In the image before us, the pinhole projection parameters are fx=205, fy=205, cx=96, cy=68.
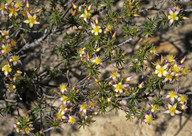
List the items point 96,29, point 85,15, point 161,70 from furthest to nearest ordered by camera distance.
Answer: point 85,15 < point 96,29 < point 161,70

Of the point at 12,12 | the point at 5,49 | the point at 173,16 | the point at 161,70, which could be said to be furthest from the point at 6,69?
the point at 173,16

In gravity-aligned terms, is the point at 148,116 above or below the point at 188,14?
below

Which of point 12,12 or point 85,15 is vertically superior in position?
point 12,12

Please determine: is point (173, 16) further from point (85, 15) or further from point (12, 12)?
point (12, 12)

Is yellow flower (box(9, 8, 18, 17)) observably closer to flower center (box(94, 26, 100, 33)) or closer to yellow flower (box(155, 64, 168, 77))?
flower center (box(94, 26, 100, 33))

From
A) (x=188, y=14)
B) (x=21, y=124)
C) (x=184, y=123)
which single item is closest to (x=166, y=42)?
(x=188, y=14)

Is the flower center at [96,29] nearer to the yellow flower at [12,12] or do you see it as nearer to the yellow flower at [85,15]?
the yellow flower at [85,15]

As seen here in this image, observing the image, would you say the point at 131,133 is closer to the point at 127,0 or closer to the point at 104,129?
the point at 104,129

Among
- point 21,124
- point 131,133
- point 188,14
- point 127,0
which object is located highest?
point 127,0

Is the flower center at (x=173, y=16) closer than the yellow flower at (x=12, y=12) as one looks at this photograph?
Yes

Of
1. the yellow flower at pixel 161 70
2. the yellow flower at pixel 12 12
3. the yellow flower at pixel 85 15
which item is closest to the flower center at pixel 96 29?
the yellow flower at pixel 85 15

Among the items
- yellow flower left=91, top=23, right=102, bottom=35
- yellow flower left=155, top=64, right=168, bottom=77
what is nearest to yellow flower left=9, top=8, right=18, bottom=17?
yellow flower left=91, top=23, right=102, bottom=35
